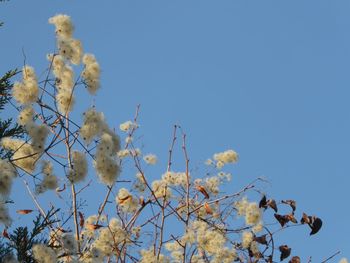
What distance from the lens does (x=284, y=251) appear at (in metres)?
5.20

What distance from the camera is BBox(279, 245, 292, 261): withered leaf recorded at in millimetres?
5168

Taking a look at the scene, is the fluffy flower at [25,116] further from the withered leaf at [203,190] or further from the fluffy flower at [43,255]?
the withered leaf at [203,190]

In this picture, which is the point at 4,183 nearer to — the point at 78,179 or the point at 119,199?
the point at 78,179

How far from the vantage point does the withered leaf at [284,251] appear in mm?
Result: 5168

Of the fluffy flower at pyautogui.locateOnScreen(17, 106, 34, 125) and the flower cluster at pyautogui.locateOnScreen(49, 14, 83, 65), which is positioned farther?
the flower cluster at pyautogui.locateOnScreen(49, 14, 83, 65)

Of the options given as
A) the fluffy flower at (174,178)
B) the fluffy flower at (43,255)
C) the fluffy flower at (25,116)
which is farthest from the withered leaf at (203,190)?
the fluffy flower at (43,255)

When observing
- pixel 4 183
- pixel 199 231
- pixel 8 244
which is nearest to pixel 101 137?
pixel 4 183

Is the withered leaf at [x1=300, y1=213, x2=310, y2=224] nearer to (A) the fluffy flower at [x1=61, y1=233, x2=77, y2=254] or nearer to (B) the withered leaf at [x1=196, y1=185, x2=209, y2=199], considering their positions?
(B) the withered leaf at [x1=196, y1=185, x2=209, y2=199]

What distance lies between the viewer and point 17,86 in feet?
13.7

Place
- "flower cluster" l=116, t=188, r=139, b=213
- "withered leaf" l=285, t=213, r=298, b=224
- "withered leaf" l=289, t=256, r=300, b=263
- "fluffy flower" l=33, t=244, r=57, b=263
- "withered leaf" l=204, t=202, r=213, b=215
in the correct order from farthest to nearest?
"flower cluster" l=116, t=188, r=139, b=213
"withered leaf" l=204, t=202, r=213, b=215
"withered leaf" l=285, t=213, r=298, b=224
"withered leaf" l=289, t=256, r=300, b=263
"fluffy flower" l=33, t=244, r=57, b=263

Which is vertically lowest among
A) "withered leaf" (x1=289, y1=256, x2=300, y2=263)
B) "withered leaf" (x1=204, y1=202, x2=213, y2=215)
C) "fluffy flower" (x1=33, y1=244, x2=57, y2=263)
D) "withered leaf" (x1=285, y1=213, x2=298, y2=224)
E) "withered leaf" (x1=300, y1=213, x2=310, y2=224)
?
"fluffy flower" (x1=33, y1=244, x2=57, y2=263)

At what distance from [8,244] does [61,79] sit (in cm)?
137

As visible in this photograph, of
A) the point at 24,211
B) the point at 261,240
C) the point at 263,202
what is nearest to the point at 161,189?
the point at 263,202

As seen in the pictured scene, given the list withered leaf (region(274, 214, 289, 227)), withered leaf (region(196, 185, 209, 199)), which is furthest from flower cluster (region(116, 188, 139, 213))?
withered leaf (region(274, 214, 289, 227))
